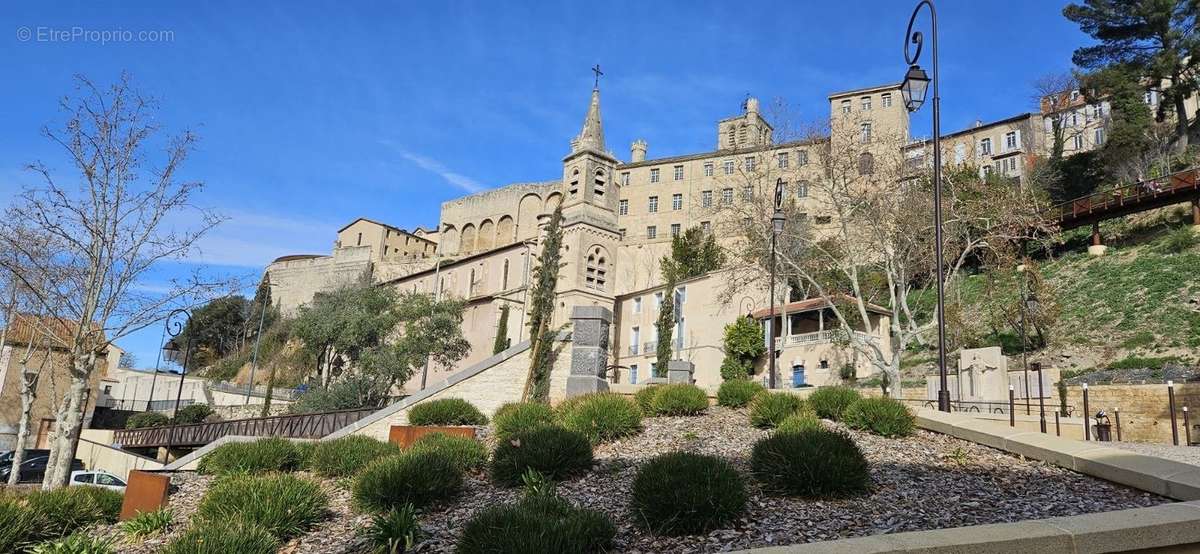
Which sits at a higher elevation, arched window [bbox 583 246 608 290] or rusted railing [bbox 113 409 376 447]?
arched window [bbox 583 246 608 290]

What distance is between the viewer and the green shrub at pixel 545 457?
8.45 meters

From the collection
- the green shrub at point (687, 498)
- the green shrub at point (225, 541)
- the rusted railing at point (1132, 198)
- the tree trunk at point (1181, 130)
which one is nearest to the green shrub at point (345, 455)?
the green shrub at point (225, 541)

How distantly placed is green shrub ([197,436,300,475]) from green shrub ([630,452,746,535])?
20.7 feet

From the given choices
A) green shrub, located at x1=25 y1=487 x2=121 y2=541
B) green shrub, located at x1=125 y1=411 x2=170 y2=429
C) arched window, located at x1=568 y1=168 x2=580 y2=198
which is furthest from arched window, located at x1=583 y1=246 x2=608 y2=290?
green shrub, located at x1=25 y1=487 x2=121 y2=541

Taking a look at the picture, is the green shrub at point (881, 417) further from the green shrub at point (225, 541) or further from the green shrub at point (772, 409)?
the green shrub at point (225, 541)

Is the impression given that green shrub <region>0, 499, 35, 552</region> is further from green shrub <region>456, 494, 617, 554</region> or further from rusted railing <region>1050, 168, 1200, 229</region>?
rusted railing <region>1050, 168, 1200, 229</region>

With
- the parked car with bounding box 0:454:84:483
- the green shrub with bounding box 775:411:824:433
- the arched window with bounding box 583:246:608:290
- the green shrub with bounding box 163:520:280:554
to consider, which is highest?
the arched window with bounding box 583:246:608:290

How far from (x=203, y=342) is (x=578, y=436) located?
76.4 m

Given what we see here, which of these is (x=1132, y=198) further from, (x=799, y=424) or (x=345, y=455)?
(x=345, y=455)

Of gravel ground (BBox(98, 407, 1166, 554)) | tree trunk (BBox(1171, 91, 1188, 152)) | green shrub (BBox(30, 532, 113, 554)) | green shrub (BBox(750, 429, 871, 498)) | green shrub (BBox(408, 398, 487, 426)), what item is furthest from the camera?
tree trunk (BBox(1171, 91, 1188, 152))

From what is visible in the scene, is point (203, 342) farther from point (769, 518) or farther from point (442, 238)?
point (769, 518)

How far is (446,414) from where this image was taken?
14.2 meters

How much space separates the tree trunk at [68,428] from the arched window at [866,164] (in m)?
22.4

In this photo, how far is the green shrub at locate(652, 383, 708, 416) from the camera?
11688mm
